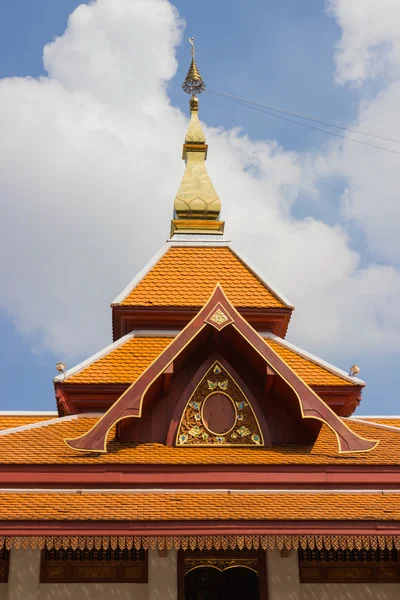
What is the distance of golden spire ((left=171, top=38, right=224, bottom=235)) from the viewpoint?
16203mm

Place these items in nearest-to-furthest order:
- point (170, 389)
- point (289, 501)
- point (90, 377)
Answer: point (289, 501) → point (170, 389) → point (90, 377)

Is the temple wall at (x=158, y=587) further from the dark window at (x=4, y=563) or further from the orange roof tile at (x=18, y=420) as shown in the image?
the orange roof tile at (x=18, y=420)

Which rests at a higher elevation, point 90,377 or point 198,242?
point 198,242

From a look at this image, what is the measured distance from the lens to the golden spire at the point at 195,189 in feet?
53.2

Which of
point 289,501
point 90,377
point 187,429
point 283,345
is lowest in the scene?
point 289,501

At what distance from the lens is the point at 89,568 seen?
995cm

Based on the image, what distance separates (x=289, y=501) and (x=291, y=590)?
1166mm

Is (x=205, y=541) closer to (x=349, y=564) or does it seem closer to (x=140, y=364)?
(x=349, y=564)

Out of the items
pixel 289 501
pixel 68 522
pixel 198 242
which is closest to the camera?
pixel 68 522

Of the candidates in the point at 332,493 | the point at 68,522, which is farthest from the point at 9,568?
the point at 332,493

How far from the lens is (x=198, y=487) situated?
9836mm

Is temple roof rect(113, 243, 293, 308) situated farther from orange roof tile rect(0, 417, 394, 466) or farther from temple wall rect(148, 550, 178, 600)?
temple wall rect(148, 550, 178, 600)

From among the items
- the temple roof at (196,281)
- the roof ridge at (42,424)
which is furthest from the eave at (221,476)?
the temple roof at (196,281)

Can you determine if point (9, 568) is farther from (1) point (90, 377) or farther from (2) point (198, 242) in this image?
(2) point (198, 242)
